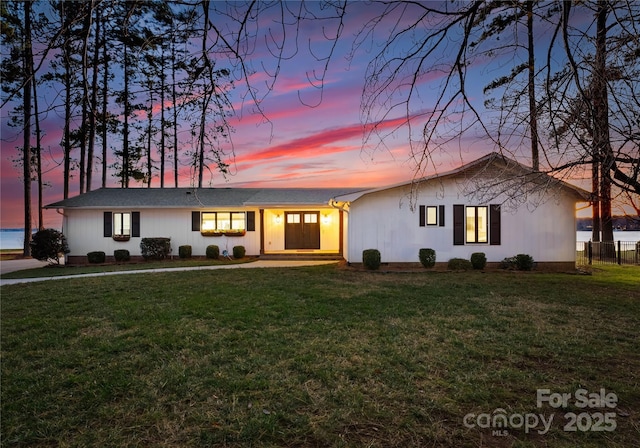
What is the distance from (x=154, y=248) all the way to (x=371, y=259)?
1012 cm

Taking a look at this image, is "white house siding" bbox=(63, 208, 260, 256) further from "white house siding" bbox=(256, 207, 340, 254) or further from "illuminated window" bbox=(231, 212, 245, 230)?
"white house siding" bbox=(256, 207, 340, 254)

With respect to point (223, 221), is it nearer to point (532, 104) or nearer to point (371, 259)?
point (371, 259)

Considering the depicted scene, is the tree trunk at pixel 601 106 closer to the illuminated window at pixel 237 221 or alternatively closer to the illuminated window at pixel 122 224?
the illuminated window at pixel 237 221

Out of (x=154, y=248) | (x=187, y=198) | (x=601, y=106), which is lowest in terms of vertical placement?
(x=154, y=248)

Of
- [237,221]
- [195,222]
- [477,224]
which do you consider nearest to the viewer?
[477,224]

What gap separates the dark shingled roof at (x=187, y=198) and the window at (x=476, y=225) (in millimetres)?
6025

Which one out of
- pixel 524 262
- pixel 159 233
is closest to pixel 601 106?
pixel 524 262

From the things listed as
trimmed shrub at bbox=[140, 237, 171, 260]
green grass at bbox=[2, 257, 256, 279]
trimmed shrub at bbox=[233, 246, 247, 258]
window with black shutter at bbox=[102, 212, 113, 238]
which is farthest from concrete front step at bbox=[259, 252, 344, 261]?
window with black shutter at bbox=[102, 212, 113, 238]

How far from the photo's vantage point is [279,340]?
5266mm

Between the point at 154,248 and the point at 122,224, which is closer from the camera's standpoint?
the point at 154,248

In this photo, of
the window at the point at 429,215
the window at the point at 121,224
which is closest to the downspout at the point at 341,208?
the window at the point at 429,215

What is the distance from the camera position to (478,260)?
44.5 ft

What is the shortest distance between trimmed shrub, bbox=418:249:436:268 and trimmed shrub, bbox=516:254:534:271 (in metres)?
3.10

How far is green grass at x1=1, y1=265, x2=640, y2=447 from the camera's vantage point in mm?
3004
